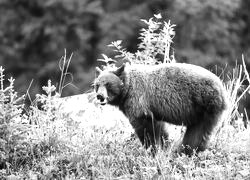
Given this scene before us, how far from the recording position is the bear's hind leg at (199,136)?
7089 millimetres

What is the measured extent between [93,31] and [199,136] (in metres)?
21.9

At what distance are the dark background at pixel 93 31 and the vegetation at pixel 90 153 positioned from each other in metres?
17.3

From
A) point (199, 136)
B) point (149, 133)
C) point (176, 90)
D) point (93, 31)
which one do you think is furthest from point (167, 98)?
point (93, 31)

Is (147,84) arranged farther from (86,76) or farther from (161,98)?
(86,76)

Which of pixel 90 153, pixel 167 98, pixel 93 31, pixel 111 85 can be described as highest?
pixel 93 31

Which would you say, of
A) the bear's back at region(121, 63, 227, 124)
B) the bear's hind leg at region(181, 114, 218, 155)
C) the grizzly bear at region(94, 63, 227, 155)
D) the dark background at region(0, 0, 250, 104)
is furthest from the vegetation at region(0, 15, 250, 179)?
the dark background at region(0, 0, 250, 104)

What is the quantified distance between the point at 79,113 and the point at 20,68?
62.8ft

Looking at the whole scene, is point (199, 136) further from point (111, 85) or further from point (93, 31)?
point (93, 31)

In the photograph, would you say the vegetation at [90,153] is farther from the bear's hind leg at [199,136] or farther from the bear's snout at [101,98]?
the bear's snout at [101,98]

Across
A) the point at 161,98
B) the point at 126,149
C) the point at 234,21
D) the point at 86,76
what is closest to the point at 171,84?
the point at 161,98

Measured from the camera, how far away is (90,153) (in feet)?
23.1

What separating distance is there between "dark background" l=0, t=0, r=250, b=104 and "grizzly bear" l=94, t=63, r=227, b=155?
697 inches

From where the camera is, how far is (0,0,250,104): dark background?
2638 cm

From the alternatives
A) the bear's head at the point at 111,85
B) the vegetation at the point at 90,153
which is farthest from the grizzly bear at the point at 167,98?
the vegetation at the point at 90,153
